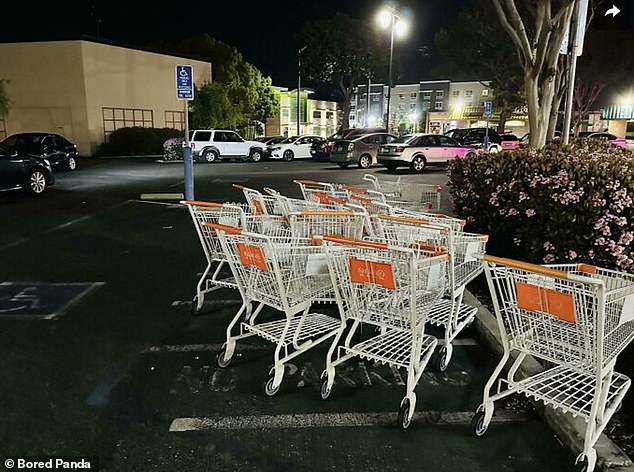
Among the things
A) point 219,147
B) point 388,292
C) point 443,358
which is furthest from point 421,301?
point 219,147

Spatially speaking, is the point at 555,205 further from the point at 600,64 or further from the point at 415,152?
the point at 600,64

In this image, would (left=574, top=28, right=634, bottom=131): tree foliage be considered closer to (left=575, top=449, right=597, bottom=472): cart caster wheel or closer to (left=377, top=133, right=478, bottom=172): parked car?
(left=377, top=133, right=478, bottom=172): parked car

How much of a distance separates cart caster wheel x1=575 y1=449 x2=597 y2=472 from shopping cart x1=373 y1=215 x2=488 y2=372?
1374mm

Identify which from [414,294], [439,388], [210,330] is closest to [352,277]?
[414,294]

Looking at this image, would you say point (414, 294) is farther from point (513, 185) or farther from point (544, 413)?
point (513, 185)

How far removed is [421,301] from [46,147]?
18779 mm

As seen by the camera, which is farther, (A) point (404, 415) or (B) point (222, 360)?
(B) point (222, 360)

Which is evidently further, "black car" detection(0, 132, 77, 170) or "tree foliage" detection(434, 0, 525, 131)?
"tree foliage" detection(434, 0, 525, 131)

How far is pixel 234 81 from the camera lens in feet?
128

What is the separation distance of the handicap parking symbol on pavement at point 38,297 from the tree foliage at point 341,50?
37.3 meters

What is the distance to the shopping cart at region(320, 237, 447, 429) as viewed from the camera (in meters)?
3.41

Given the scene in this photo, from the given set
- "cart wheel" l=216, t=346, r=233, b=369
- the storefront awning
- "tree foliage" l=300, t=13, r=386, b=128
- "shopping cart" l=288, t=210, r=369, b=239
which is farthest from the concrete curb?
the storefront awning

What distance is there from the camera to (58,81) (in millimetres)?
28859

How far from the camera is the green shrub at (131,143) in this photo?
29938 millimetres
